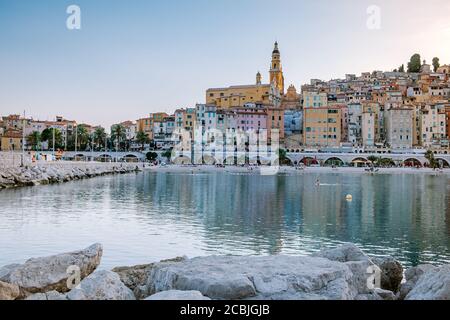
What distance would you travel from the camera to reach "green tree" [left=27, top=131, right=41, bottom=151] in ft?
198

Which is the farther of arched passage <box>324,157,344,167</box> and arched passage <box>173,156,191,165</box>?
arched passage <box>173,156,191,165</box>

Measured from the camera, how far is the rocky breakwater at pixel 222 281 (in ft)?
11.2

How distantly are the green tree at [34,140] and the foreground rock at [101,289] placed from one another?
60.6m

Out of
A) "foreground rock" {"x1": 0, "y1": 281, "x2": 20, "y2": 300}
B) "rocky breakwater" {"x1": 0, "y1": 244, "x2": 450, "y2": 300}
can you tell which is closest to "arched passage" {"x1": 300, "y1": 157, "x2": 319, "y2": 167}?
"rocky breakwater" {"x1": 0, "y1": 244, "x2": 450, "y2": 300}

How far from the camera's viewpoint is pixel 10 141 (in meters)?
51.9

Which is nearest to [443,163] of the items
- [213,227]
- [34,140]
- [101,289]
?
[34,140]

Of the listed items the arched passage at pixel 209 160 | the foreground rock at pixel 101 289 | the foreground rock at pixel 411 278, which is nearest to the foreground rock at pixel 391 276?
the foreground rock at pixel 411 278

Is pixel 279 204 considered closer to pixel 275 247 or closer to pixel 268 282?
pixel 275 247

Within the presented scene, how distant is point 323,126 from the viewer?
64000 millimetres

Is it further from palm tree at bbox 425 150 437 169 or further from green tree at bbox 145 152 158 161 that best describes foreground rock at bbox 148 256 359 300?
green tree at bbox 145 152 158 161

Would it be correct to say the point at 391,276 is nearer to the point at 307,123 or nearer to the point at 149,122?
the point at 307,123

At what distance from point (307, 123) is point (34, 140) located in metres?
32.9

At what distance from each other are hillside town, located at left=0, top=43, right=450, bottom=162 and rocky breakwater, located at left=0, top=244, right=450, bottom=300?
5497 cm
